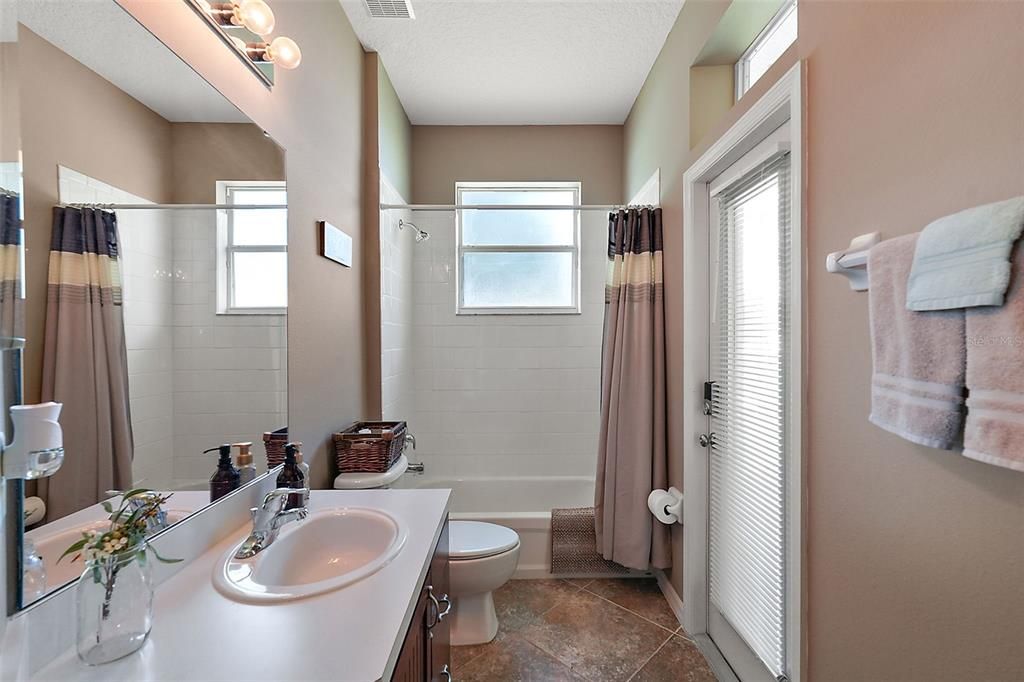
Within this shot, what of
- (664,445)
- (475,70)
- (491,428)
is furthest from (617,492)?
(475,70)

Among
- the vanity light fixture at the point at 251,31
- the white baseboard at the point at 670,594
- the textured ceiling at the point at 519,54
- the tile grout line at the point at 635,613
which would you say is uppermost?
the textured ceiling at the point at 519,54

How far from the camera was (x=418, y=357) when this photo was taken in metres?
3.12

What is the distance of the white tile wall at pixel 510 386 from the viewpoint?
3.13 m

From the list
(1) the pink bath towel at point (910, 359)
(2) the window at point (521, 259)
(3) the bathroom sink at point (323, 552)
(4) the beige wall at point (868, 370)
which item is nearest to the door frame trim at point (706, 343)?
(4) the beige wall at point (868, 370)

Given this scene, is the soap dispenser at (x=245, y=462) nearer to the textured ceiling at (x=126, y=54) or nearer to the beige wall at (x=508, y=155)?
the textured ceiling at (x=126, y=54)

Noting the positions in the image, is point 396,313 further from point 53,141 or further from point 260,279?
point 53,141

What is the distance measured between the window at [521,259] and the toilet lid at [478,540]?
1.56 meters

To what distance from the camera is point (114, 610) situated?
69 centimetres

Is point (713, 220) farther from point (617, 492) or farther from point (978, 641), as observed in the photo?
point (978, 641)

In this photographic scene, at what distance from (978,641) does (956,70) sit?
962mm

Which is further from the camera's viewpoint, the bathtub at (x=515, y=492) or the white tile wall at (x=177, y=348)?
the bathtub at (x=515, y=492)

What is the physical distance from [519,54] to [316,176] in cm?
129

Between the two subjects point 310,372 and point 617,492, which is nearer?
point 310,372

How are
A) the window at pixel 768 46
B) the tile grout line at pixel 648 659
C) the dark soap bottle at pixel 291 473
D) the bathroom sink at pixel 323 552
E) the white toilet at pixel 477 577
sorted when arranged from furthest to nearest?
1. the white toilet at pixel 477 577
2. the tile grout line at pixel 648 659
3. the window at pixel 768 46
4. the dark soap bottle at pixel 291 473
5. the bathroom sink at pixel 323 552
